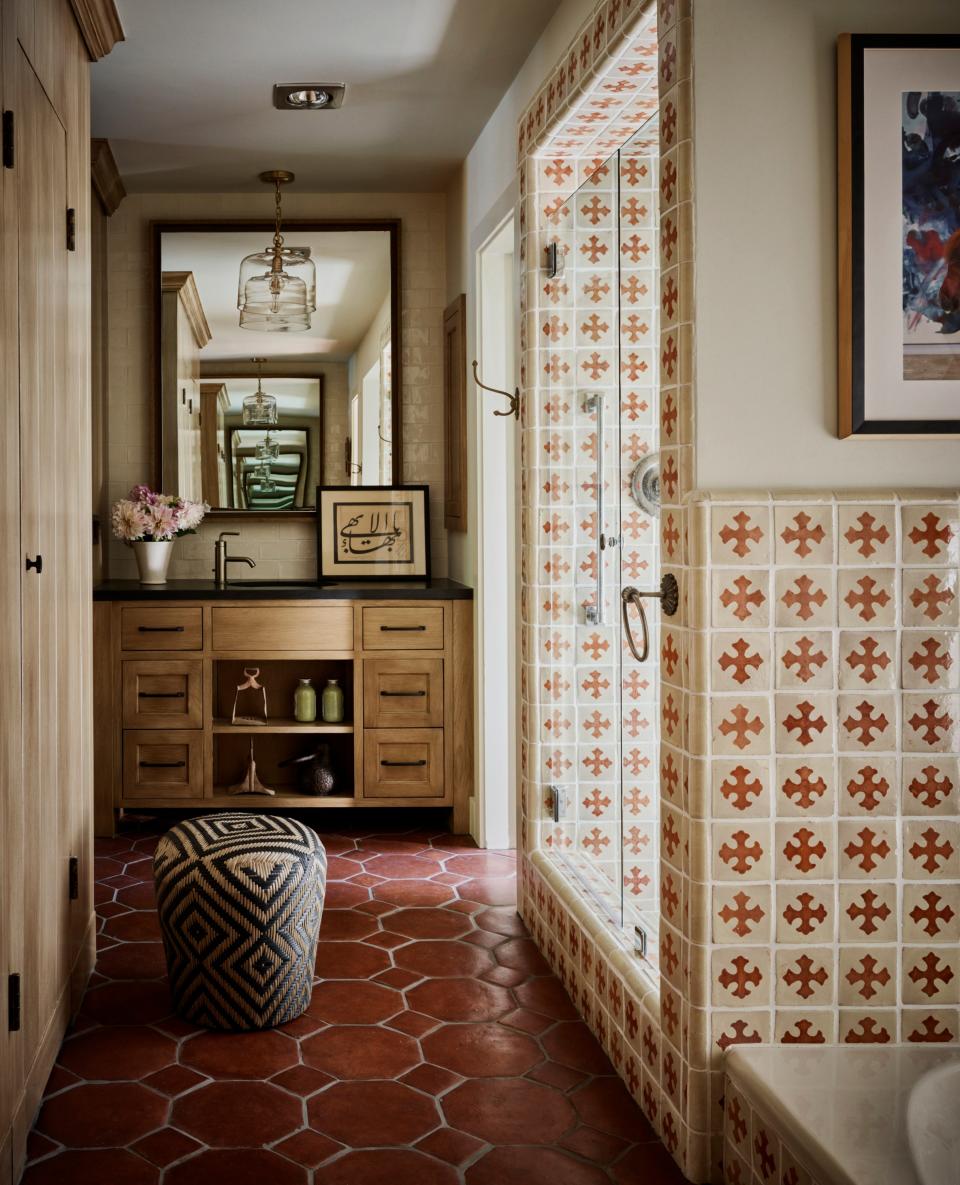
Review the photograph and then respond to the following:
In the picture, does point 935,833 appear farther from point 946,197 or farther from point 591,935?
point 946,197

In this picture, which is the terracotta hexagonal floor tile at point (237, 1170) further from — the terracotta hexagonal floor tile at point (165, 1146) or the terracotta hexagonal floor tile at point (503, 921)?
the terracotta hexagonal floor tile at point (503, 921)

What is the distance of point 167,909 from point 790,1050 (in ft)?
4.60

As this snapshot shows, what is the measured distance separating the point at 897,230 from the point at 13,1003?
6.73ft

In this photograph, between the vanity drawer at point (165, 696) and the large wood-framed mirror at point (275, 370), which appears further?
the large wood-framed mirror at point (275, 370)

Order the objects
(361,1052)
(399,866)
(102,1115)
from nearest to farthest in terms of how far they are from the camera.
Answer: (102,1115), (361,1052), (399,866)

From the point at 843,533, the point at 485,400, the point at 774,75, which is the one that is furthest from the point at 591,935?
the point at 485,400

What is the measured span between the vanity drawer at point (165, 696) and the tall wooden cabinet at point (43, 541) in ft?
4.15

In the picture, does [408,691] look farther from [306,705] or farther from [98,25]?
[98,25]

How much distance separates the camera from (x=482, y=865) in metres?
4.03

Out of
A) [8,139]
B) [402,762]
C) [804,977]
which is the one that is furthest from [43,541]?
[402,762]

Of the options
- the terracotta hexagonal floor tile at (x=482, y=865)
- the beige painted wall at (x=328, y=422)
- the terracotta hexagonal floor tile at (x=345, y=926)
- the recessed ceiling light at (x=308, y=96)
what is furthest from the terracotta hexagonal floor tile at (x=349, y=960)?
the recessed ceiling light at (x=308, y=96)

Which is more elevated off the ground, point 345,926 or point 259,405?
point 259,405

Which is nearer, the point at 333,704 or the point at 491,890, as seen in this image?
the point at 491,890

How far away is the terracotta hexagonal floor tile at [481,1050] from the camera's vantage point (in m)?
2.47
